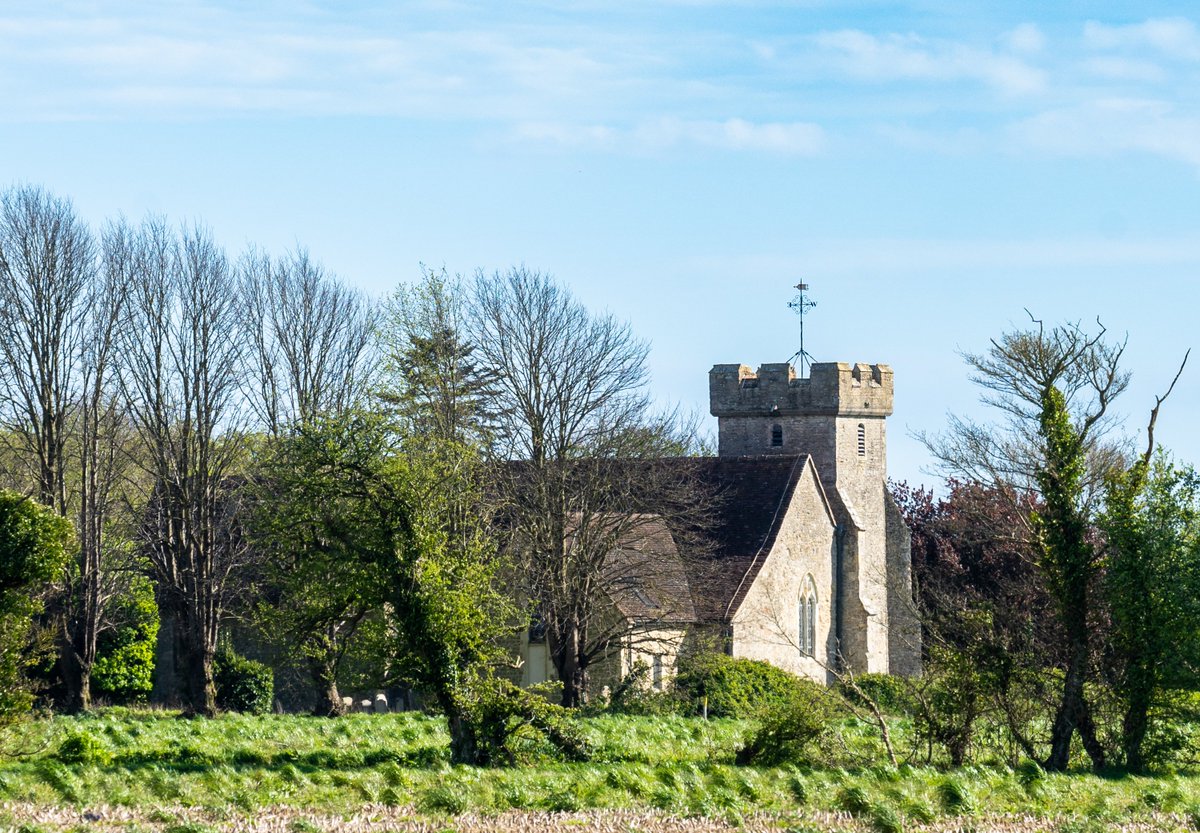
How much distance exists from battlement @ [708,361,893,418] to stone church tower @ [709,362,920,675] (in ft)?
0.11

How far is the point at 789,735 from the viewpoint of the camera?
21.9m

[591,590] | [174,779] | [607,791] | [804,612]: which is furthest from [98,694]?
[607,791]

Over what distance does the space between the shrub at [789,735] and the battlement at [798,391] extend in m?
28.5

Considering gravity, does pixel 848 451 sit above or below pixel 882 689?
above

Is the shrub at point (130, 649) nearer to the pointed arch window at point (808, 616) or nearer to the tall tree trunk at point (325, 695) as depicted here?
the tall tree trunk at point (325, 695)

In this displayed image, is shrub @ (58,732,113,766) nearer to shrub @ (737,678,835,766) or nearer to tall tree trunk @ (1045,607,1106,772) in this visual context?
shrub @ (737,678,835,766)

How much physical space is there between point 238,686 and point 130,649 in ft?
19.3

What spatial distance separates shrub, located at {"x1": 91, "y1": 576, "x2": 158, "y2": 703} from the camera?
41469 millimetres

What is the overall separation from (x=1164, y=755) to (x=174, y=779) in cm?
1605

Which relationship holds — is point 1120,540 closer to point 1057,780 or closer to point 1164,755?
point 1164,755

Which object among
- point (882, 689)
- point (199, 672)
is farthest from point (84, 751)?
point (882, 689)

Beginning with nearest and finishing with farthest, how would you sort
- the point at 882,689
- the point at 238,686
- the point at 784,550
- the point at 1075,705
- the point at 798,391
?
the point at 1075,705
the point at 238,686
the point at 882,689
the point at 784,550
the point at 798,391

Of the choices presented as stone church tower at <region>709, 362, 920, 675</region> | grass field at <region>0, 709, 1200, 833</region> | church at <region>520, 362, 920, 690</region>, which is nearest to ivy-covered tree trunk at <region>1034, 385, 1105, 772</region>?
grass field at <region>0, 709, 1200, 833</region>

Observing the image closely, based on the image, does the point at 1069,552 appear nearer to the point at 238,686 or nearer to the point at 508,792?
the point at 508,792
